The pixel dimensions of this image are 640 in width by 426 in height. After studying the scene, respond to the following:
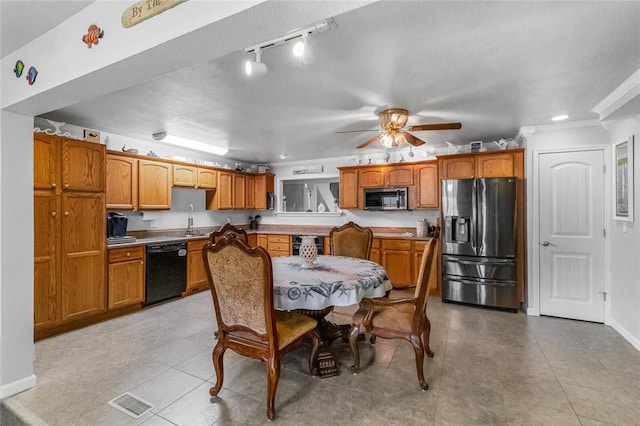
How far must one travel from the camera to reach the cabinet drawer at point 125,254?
3680 mm

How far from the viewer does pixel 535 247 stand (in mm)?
3834

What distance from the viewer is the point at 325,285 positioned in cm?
218

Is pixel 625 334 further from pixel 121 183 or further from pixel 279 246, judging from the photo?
pixel 121 183

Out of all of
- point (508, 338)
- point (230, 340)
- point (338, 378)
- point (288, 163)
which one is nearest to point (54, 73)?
point (230, 340)

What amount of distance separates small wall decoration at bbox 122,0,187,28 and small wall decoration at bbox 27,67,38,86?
3.02 feet

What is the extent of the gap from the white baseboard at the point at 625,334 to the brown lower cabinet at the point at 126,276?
539 cm

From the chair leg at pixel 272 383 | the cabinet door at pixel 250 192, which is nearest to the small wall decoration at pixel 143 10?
the chair leg at pixel 272 383

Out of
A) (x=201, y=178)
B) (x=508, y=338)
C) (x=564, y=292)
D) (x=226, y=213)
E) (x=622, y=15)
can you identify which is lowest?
(x=508, y=338)

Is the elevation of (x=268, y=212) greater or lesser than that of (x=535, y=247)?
greater

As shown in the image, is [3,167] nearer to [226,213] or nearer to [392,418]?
[392,418]

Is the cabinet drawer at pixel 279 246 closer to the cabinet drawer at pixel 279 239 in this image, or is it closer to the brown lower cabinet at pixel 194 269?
the cabinet drawer at pixel 279 239

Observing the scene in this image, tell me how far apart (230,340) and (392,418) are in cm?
115

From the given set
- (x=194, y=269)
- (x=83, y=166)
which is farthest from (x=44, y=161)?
(x=194, y=269)

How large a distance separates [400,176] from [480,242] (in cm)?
166
